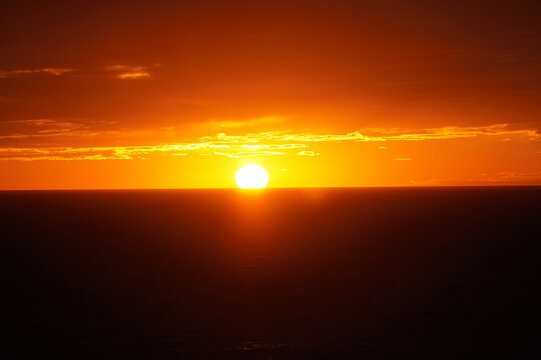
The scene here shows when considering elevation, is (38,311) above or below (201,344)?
above

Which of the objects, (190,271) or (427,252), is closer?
(190,271)

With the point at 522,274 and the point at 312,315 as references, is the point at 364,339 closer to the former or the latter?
the point at 312,315

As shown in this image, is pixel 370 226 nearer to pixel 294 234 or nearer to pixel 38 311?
pixel 294 234

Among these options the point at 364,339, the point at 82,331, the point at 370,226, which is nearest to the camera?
the point at 364,339

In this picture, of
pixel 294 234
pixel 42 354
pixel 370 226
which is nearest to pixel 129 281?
pixel 42 354

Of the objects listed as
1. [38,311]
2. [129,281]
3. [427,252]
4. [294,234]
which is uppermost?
[294,234]

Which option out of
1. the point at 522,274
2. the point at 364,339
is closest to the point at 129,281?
the point at 364,339

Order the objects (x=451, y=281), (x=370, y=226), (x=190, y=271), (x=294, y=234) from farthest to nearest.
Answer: (x=370, y=226) < (x=294, y=234) < (x=190, y=271) < (x=451, y=281)
